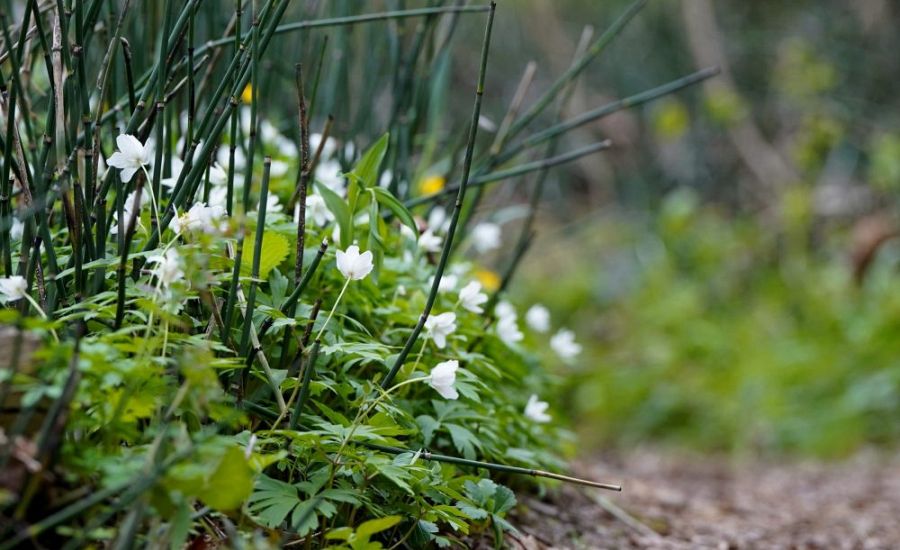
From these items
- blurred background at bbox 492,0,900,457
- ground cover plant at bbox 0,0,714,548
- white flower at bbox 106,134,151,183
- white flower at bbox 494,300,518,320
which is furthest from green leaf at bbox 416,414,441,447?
blurred background at bbox 492,0,900,457

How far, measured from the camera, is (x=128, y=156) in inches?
38.5

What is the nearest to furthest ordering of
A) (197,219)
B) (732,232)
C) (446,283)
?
(197,219) < (446,283) < (732,232)

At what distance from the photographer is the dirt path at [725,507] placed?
1495 millimetres

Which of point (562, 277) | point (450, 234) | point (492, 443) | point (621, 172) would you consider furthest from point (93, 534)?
point (621, 172)

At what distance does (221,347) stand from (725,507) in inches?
58.1

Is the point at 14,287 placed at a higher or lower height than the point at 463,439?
lower

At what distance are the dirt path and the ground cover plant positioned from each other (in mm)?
149

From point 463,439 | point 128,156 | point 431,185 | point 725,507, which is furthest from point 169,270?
point 725,507

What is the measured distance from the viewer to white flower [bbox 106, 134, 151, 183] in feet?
3.17

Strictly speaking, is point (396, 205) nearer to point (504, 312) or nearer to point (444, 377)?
Answer: point (444, 377)

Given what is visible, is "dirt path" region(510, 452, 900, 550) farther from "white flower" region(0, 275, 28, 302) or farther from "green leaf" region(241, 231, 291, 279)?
"white flower" region(0, 275, 28, 302)

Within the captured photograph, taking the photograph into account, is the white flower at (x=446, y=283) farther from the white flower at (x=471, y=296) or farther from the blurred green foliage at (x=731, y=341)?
the blurred green foliage at (x=731, y=341)

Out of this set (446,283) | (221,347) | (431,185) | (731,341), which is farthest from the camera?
(731,341)

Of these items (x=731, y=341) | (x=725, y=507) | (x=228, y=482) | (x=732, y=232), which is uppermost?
(x=732, y=232)
